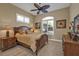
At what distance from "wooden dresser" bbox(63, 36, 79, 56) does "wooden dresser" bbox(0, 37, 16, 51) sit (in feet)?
4.10

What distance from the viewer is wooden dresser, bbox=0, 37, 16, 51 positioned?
84.6 inches

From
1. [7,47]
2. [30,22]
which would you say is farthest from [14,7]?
[7,47]

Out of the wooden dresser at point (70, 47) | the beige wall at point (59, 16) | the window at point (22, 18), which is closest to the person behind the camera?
the wooden dresser at point (70, 47)

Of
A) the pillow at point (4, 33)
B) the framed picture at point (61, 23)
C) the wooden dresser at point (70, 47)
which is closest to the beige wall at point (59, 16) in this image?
the framed picture at point (61, 23)

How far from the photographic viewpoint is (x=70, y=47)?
6.63 ft

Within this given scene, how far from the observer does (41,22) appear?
231cm

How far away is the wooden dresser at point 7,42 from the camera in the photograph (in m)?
2.15

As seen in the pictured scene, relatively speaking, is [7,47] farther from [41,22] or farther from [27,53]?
[41,22]

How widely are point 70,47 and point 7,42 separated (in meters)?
1.51

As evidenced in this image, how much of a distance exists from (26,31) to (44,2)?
2.73 feet

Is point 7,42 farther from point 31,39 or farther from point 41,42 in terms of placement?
point 41,42

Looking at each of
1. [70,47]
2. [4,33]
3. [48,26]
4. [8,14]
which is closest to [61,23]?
[48,26]

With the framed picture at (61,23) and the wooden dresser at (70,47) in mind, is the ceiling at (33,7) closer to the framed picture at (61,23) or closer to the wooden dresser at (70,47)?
the framed picture at (61,23)

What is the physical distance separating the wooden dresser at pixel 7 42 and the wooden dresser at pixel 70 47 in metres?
1.25
